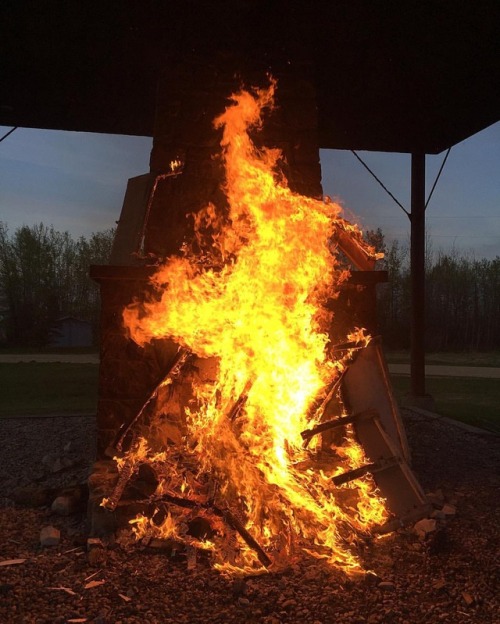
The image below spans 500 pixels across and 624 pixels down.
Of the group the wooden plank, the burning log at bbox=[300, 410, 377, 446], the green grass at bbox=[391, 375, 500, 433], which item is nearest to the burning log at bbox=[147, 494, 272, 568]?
the burning log at bbox=[300, 410, 377, 446]

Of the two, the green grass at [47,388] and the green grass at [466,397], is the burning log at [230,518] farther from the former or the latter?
the green grass at [47,388]

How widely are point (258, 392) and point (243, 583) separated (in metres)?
1.43

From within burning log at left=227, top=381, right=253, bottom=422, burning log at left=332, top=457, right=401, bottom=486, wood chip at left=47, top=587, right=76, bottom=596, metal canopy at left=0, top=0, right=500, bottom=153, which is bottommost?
wood chip at left=47, top=587, right=76, bottom=596

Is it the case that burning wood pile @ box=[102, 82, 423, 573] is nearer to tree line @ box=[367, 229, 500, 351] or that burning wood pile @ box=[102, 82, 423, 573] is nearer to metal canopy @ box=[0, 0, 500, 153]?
metal canopy @ box=[0, 0, 500, 153]

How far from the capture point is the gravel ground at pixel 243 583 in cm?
294

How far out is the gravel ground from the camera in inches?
116

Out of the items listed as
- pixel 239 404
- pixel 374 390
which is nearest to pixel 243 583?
pixel 239 404

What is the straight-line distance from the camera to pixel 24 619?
288cm

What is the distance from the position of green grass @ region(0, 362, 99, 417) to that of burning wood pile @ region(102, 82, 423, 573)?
5.32 meters

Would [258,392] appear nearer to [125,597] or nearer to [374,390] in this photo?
[374,390]

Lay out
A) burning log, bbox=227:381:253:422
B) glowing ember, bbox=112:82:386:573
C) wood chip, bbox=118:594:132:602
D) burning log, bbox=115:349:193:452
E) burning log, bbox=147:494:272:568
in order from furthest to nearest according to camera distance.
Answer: burning log, bbox=115:349:193:452
burning log, bbox=227:381:253:422
glowing ember, bbox=112:82:386:573
burning log, bbox=147:494:272:568
wood chip, bbox=118:594:132:602

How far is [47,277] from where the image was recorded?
35.4 metres

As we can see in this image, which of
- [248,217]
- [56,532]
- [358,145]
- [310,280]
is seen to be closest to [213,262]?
[248,217]

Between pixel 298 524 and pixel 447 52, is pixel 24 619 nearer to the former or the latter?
pixel 298 524
